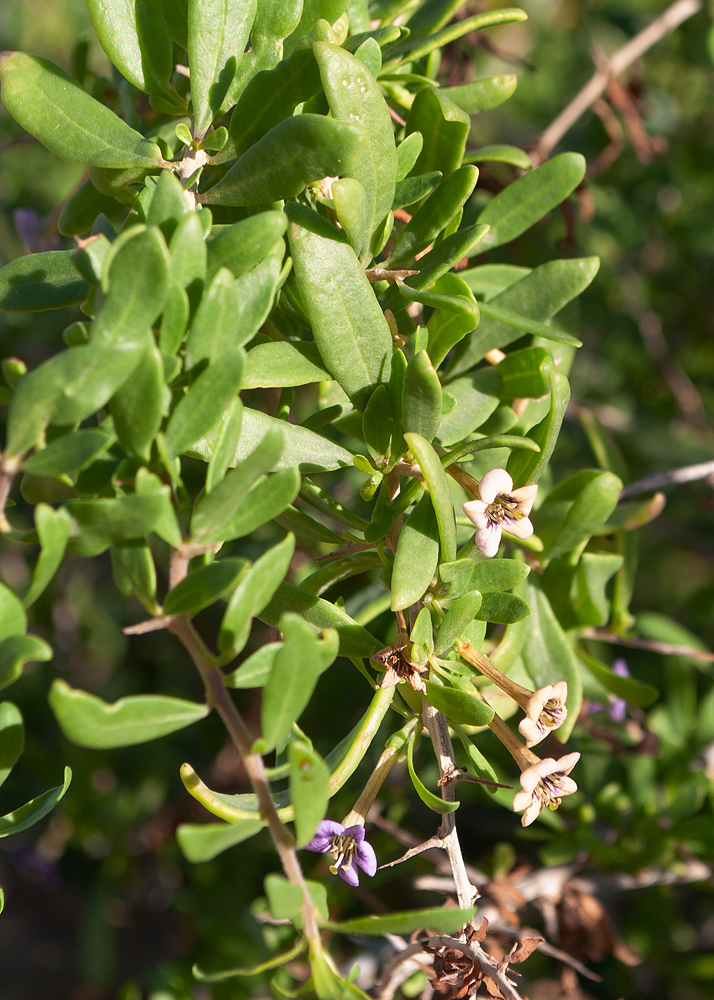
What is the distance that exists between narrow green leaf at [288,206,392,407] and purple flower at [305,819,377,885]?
1.71 ft

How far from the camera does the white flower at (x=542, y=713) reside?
3.01 feet

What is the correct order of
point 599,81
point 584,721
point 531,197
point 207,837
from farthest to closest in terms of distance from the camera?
point 599,81
point 584,721
point 531,197
point 207,837

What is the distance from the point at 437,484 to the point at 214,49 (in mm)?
561

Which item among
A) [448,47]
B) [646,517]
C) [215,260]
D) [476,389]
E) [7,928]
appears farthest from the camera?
[7,928]

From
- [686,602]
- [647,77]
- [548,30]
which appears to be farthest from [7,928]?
[548,30]

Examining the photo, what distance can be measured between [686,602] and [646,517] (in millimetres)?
1038

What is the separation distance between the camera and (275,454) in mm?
743

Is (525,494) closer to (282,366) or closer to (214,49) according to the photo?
(282,366)

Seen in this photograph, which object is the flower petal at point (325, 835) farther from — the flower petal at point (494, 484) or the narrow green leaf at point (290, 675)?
the flower petal at point (494, 484)

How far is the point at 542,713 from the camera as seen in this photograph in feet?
3.14

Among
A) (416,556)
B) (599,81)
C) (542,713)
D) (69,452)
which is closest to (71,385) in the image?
(69,452)

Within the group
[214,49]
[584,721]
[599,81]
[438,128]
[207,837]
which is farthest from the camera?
[599,81]

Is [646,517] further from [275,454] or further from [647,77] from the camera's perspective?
[647,77]

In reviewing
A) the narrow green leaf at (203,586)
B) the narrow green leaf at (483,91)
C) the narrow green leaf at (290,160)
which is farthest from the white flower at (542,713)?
the narrow green leaf at (483,91)
